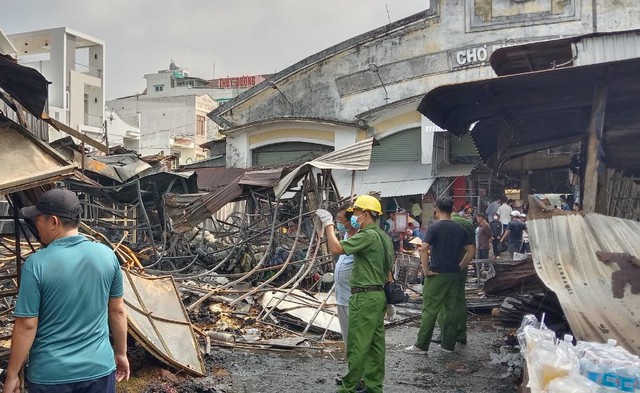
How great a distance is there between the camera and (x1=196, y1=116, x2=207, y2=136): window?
4560 cm

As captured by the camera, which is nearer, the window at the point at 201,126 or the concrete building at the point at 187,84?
the window at the point at 201,126

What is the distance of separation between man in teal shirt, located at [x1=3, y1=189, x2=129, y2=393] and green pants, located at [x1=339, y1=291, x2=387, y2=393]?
8.85 feet

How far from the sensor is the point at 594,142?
19.5 ft

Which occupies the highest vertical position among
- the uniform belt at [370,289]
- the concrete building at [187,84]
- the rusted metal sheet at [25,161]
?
the concrete building at [187,84]

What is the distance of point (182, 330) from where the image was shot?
654cm

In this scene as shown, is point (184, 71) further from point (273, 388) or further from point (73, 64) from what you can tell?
point (273, 388)

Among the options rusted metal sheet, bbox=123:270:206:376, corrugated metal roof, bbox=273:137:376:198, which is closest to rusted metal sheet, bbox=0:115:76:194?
rusted metal sheet, bbox=123:270:206:376

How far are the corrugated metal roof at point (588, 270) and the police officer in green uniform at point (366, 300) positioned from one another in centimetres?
140

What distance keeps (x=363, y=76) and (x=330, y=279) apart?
399 inches

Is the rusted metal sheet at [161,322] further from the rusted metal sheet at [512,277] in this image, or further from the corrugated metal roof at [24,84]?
the rusted metal sheet at [512,277]

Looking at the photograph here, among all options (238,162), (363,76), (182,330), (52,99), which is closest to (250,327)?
(182,330)

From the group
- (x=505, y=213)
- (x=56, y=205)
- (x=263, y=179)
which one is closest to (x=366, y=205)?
(x=56, y=205)

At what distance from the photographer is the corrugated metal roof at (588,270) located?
4.43 metres

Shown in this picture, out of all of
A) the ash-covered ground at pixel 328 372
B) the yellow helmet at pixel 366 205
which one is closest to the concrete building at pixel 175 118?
the ash-covered ground at pixel 328 372
